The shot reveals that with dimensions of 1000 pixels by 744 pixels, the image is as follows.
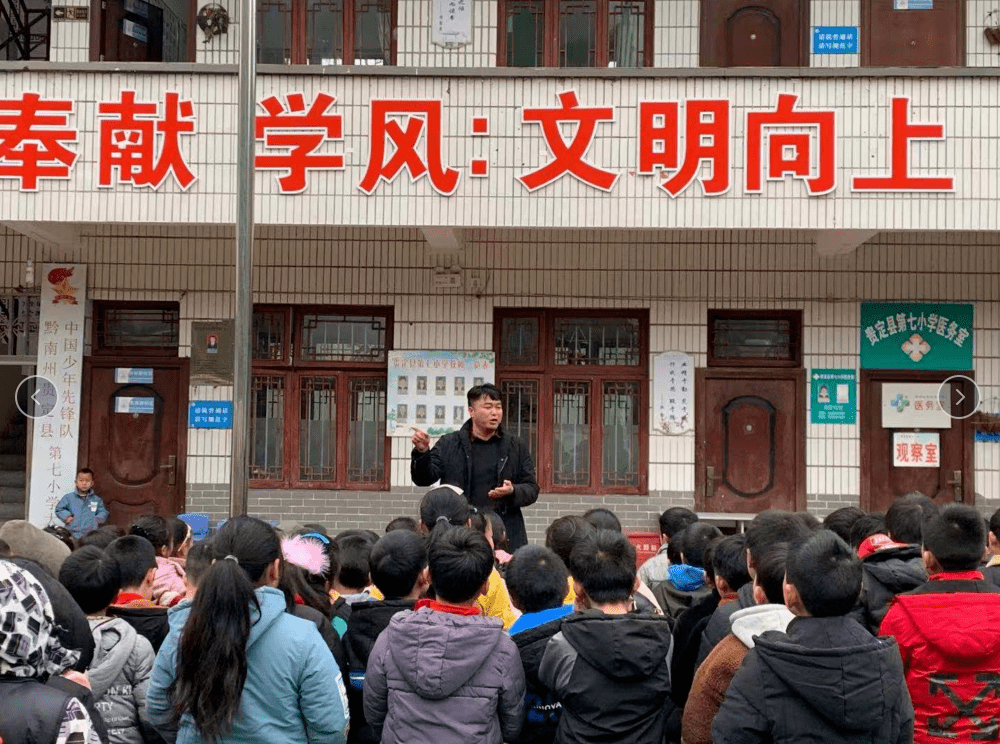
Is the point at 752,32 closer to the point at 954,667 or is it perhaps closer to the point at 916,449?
the point at 916,449

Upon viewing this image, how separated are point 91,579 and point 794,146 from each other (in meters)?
5.94

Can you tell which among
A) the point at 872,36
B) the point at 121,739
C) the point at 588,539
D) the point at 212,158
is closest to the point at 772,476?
the point at 872,36

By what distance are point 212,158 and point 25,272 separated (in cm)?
241

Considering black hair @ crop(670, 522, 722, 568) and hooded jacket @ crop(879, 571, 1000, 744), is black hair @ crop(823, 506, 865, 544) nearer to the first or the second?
black hair @ crop(670, 522, 722, 568)

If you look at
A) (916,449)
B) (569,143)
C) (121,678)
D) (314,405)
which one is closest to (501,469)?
(121,678)

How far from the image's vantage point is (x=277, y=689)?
277 cm

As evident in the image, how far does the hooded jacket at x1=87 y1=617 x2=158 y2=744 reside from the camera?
3008 millimetres

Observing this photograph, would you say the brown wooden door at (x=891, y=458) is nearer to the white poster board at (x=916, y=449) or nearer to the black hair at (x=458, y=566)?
the white poster board at (x=916, y=449)

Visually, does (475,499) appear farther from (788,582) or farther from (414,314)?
(414,314)

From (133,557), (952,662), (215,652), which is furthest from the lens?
(133,557)

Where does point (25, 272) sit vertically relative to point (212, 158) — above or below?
below

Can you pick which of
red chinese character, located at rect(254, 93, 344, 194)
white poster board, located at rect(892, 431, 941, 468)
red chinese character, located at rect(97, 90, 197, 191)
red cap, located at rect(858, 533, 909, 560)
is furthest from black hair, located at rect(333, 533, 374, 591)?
white poster board, located at rect(892, 431, 941, 468)

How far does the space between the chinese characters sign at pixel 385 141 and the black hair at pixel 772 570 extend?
492cm

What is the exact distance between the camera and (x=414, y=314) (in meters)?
8.95
